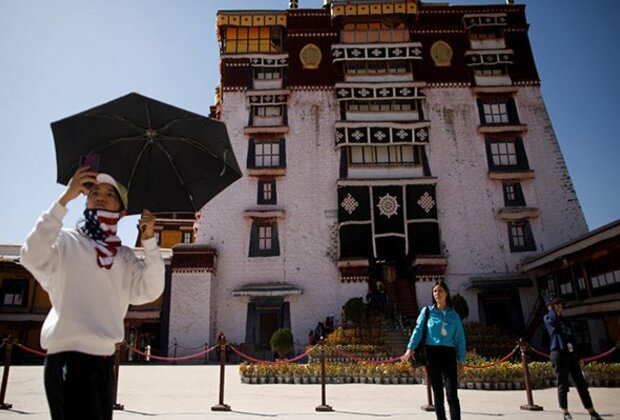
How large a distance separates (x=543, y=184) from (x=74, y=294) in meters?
26.1

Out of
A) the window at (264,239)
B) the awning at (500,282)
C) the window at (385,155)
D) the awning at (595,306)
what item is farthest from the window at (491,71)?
the window at (264,239)

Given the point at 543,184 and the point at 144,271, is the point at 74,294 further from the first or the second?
the point at 543,184

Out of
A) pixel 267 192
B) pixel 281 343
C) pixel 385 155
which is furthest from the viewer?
pixel 385 155

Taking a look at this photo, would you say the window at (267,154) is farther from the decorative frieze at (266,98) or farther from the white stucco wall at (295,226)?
the decorative frieze at (266,98)

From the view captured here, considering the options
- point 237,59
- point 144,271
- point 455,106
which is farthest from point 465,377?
point 237,59

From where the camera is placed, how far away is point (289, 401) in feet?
30.1

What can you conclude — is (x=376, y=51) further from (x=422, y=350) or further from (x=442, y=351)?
(x=442, y=351)

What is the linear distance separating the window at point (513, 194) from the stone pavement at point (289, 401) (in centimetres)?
1431

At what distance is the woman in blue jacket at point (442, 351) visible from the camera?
17.8ft

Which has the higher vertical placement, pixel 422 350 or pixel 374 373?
pixel 422 350

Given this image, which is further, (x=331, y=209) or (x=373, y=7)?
(x=373, y=7)

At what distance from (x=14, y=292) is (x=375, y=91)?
22.7 m

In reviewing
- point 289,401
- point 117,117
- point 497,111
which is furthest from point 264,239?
point 117,117

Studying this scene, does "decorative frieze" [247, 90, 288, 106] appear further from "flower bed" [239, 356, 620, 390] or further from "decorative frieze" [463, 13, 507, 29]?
"flower bed" [239, 356, 620, 390]
